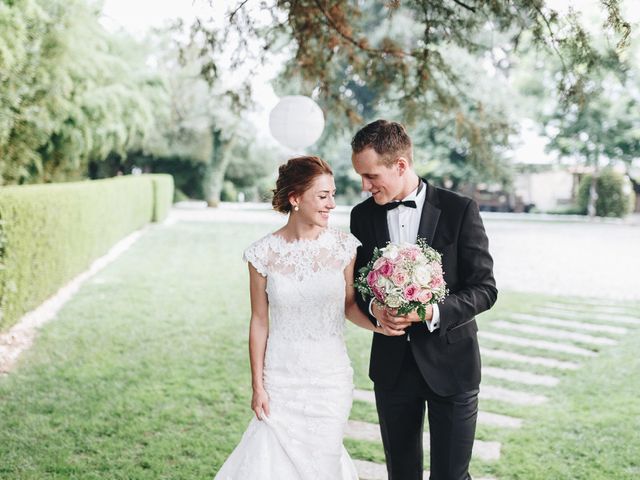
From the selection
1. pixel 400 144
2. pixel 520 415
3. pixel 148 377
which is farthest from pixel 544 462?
pixel 148 377

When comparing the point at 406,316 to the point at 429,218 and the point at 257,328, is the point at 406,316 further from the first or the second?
the point at 257,328

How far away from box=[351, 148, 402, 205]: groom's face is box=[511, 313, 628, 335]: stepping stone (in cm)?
596

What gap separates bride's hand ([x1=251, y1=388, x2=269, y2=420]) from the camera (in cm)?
281

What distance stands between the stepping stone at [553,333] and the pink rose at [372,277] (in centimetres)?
543

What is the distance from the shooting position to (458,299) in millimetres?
2561

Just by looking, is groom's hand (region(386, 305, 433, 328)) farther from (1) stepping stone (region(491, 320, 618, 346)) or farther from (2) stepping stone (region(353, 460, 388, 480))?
(1) stepping stone (region(491, 320, 618, 346))

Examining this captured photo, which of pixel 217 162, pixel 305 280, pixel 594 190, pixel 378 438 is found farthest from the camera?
pixel 217 162

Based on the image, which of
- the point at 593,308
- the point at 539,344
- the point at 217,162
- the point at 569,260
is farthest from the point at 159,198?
the point at 539,344

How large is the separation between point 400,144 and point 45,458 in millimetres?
3010

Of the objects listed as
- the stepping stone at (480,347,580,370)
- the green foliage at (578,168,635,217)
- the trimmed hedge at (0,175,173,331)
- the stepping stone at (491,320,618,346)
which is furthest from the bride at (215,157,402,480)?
the green foliage at (578,168,635,217)

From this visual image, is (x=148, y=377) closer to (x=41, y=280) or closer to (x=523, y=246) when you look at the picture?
(x=41, y=280)

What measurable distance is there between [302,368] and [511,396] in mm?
3068

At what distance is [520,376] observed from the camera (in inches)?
233

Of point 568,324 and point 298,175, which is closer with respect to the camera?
point 298,175
